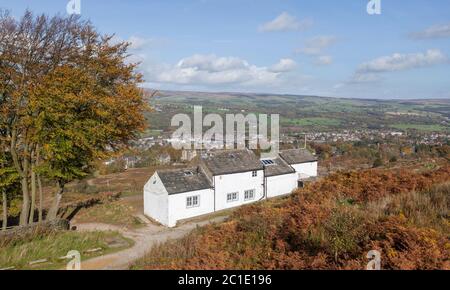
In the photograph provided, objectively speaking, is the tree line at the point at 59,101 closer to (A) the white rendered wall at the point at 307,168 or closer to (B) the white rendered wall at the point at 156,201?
(B) the white rendered wall at the point at 156,201

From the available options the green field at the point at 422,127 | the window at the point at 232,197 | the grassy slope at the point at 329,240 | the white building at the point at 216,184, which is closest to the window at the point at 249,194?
the white building at the point at 216,184

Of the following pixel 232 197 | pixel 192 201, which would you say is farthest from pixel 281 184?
pixel 192 201

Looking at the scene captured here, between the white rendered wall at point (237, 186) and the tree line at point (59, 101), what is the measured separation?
11.3 m

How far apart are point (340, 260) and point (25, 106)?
707 inches

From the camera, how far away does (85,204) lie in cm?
3281

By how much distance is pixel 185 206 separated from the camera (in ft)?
94.3

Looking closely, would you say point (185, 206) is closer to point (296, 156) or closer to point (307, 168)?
point (296, 156)

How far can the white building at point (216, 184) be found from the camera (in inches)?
1113

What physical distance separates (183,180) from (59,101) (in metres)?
13.1

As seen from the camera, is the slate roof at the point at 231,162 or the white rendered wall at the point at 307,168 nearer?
the slate roof at the point at 231,162

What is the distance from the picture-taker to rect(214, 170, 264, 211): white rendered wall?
31312 millimetres

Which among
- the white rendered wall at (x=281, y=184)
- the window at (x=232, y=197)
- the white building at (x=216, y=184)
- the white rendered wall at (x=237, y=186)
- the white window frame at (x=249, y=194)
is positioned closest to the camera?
the white building at (x=216, y=184)
